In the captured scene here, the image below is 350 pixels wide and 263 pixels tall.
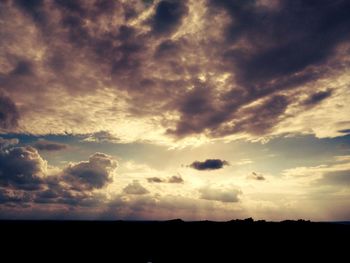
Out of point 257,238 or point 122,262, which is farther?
point 257,238

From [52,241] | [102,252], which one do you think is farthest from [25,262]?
[52,241]

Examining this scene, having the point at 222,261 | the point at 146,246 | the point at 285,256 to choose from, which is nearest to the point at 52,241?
the point at 146,246

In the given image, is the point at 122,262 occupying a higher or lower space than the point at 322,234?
lower

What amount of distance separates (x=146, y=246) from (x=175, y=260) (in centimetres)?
988

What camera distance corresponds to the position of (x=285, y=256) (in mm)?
33469

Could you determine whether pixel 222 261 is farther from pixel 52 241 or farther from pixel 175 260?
pixel 52 241

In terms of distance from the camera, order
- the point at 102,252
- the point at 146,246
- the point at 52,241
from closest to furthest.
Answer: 1. the point at 102,252
2. the point at 146,246
3. the point at 52,241

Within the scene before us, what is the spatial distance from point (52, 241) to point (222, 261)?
2757cm

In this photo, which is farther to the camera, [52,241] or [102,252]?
[52,241]

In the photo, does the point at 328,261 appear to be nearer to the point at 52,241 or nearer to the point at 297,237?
the point at 297,237

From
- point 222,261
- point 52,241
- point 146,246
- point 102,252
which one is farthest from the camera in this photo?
point 52,241

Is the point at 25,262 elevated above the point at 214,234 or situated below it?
below

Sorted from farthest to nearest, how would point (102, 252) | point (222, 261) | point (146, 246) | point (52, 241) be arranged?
point (52, 241)
point (146, 246)
point (102, 252)
point (222, 261)

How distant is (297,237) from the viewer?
143 feet
